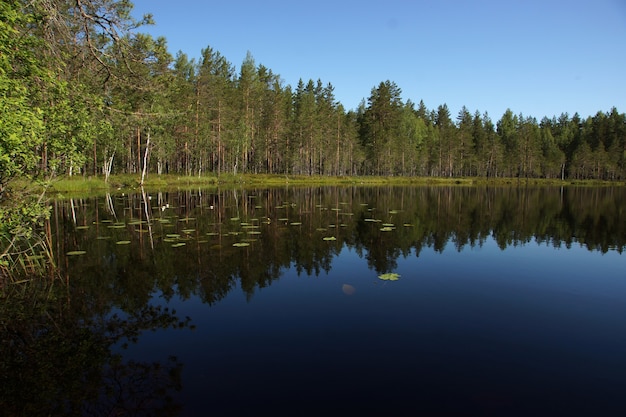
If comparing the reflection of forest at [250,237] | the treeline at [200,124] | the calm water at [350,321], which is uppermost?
the treeline at [200,124]

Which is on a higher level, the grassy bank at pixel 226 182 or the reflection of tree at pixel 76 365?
the grassy bank at pixel 226 182

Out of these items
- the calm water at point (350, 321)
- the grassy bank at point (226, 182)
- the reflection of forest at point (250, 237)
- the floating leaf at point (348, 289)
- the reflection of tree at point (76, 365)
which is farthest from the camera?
the grassy bank at point (226, 182)

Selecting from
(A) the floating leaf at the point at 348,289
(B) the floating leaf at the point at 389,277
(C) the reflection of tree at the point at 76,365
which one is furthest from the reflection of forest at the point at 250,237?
(A) the floating leaf at the point at 348,289

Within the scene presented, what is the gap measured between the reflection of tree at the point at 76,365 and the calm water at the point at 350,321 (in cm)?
6

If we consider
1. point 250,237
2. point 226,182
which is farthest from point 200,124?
point 250,237

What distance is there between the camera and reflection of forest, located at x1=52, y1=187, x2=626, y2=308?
41.0 feet

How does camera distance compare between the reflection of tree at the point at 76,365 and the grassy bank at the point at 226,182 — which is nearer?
the reflection of tree at the point at 76,365

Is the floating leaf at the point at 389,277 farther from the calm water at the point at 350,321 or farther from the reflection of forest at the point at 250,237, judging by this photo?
the reflection of forest at the point at 250,237

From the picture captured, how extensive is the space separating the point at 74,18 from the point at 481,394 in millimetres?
12204

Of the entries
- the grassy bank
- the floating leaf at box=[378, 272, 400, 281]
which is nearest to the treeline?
the grassy bank

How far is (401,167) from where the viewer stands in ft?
353

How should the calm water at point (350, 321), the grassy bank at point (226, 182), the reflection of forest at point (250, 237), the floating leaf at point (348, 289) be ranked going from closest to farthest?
the calm water at point (350, 321) < the floating leaf at point (348, 289) < the reflection of forest at point (250, 237) < the grassy bank at point (226, 182)

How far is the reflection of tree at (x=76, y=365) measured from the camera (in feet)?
19.1

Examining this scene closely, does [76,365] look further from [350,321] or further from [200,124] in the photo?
[200,124]
